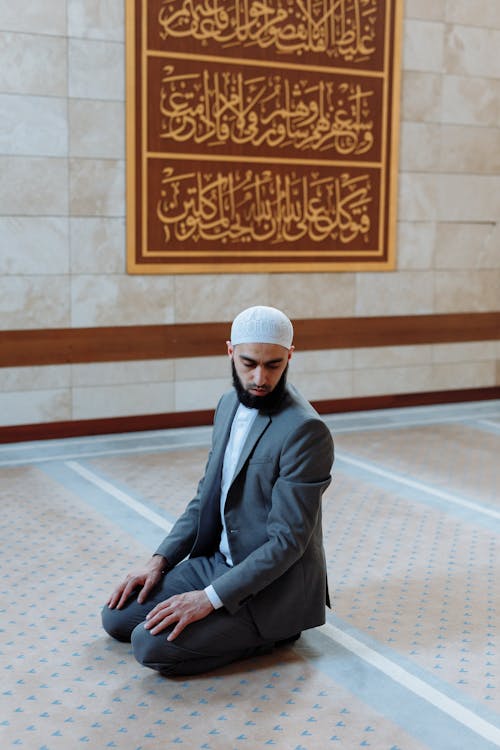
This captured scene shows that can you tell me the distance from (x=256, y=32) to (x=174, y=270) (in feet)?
4.61

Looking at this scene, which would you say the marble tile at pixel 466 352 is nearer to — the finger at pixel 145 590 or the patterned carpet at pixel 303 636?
the patterned carpet at pixel 303 636

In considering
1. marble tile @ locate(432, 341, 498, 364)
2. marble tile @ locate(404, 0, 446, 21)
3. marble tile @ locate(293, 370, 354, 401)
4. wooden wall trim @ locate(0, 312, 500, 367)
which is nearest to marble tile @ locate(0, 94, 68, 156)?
wooden wall trim @ locate(0, 312, 500, 367)

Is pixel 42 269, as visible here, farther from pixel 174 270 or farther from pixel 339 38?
pixel 339 38

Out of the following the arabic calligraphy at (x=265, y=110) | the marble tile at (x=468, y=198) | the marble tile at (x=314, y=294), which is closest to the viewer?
the arabic calligraphy at (x=265, y=110)

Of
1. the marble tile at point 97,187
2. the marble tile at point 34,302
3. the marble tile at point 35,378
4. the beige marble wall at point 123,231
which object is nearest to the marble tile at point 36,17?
the beige marble wall at point 123,231

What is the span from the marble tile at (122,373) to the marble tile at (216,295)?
0.28 metres

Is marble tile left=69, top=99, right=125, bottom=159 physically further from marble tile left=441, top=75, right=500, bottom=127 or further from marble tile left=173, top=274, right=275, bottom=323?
marble tile left=441, top=75, right=500, bottom=127

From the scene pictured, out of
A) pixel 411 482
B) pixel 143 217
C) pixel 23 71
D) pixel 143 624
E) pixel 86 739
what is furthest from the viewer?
pixel 143 217

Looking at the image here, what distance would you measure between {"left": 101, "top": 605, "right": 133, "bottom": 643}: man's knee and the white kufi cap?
0.80 metres

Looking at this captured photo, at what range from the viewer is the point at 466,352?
6.54 m

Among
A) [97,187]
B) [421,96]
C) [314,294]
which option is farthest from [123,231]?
[421,96]

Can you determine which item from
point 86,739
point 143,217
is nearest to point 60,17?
point 143,217

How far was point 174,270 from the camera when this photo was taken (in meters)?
5.55

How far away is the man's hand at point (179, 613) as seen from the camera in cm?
242
